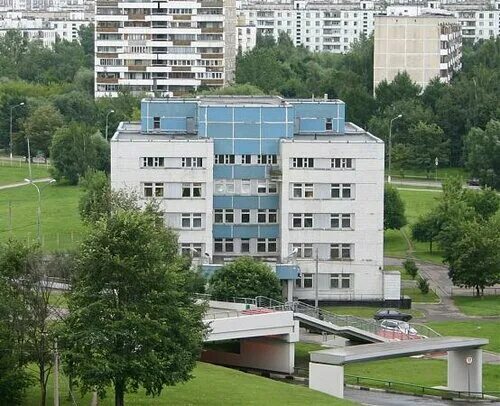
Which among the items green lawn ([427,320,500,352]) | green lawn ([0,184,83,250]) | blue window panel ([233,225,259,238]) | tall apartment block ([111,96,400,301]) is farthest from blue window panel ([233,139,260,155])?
green lawn ([427,320,500,352])

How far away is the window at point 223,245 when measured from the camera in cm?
7831

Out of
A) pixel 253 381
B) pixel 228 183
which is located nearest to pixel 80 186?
pixel 228 183

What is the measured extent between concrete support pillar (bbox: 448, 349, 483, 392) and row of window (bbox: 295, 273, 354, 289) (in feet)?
58.9

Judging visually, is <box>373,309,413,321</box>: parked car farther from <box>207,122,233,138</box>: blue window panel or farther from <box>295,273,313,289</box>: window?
<box>207,122,233,138</box>: blue window panel

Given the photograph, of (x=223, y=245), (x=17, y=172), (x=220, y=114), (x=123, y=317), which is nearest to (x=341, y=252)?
(x=223, y=245)

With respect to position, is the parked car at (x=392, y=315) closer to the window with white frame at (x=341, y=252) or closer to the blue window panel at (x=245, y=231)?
the window with white frame at (x=341, y=252)

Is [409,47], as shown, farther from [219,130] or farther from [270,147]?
[219,130]

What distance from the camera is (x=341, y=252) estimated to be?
77.9m

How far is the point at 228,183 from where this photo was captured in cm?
7838

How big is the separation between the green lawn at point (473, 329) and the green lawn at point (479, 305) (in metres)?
2.31

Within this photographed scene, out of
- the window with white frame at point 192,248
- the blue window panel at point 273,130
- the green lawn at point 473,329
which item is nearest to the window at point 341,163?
the blue window panel at point 273,130

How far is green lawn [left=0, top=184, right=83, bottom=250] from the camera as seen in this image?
90.1 metres

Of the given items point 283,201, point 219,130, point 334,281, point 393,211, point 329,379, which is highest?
point 219,130

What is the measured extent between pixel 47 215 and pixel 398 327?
35.7 m
